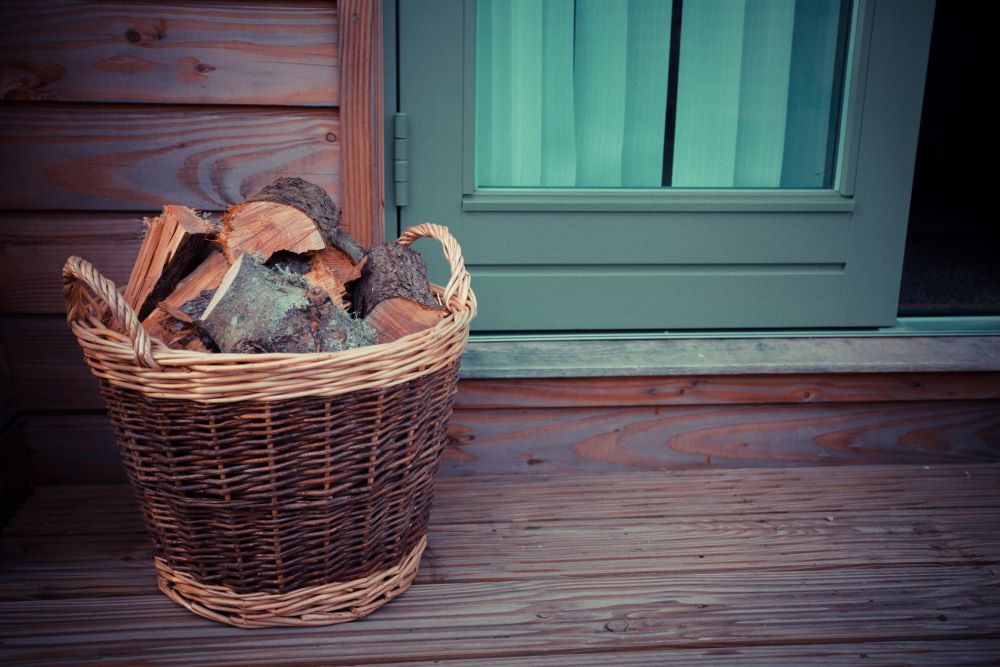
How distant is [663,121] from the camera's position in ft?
6.16

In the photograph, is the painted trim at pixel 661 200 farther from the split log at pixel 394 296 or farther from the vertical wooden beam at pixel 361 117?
the split log at pixel 394 296

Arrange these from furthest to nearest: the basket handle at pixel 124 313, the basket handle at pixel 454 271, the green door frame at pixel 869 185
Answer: the green door frame at pixel 869 185
the basket handle at pixel 454 271
the basket handle at pixel 124 313

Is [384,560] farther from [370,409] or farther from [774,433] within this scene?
[774,433]

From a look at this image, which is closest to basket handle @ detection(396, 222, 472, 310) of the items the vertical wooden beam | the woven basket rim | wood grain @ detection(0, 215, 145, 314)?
the woven basket rim

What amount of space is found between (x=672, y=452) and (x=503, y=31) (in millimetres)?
950

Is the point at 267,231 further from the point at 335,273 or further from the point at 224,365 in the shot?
the point at 224,365

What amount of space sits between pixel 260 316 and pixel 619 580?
726 mm

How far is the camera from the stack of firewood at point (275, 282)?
117cm

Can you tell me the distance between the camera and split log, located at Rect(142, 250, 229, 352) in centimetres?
121

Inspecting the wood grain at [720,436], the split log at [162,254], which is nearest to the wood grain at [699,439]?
the wood grain at [720,436]

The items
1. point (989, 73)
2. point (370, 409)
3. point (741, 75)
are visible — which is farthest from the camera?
point (989, 73)

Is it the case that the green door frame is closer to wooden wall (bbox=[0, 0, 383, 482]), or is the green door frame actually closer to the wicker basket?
wooden wall (bbox=[0, 0, 383, 482])

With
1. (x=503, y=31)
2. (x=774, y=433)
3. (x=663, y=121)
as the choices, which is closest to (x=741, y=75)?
(x=663, y=121)

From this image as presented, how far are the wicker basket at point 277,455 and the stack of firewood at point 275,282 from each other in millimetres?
71
